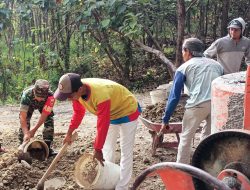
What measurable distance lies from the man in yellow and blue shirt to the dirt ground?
645mm

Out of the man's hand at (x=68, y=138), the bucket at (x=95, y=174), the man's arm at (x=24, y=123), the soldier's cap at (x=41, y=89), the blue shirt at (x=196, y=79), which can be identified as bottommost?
the bucket at (x=95, y=174)

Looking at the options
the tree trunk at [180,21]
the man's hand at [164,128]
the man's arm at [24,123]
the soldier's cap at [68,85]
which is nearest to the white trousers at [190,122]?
the man's hand at [164,128]

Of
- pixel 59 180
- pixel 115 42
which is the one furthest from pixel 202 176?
pixel 115 42

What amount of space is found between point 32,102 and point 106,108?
6.61 ft

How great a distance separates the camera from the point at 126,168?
491cm

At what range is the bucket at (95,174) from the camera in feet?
16.0

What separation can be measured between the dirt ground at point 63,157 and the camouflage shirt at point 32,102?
632 millimetres

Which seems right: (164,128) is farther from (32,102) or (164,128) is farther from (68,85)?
(32,102)

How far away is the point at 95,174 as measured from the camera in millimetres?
5191

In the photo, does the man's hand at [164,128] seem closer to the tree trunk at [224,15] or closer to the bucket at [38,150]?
the bucket at [38,150]

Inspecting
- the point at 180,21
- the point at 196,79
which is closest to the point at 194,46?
the point at 196,79

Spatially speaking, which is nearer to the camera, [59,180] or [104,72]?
[59,180]

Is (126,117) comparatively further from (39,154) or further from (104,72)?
(104,72)

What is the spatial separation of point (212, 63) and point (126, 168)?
150 centimetres
